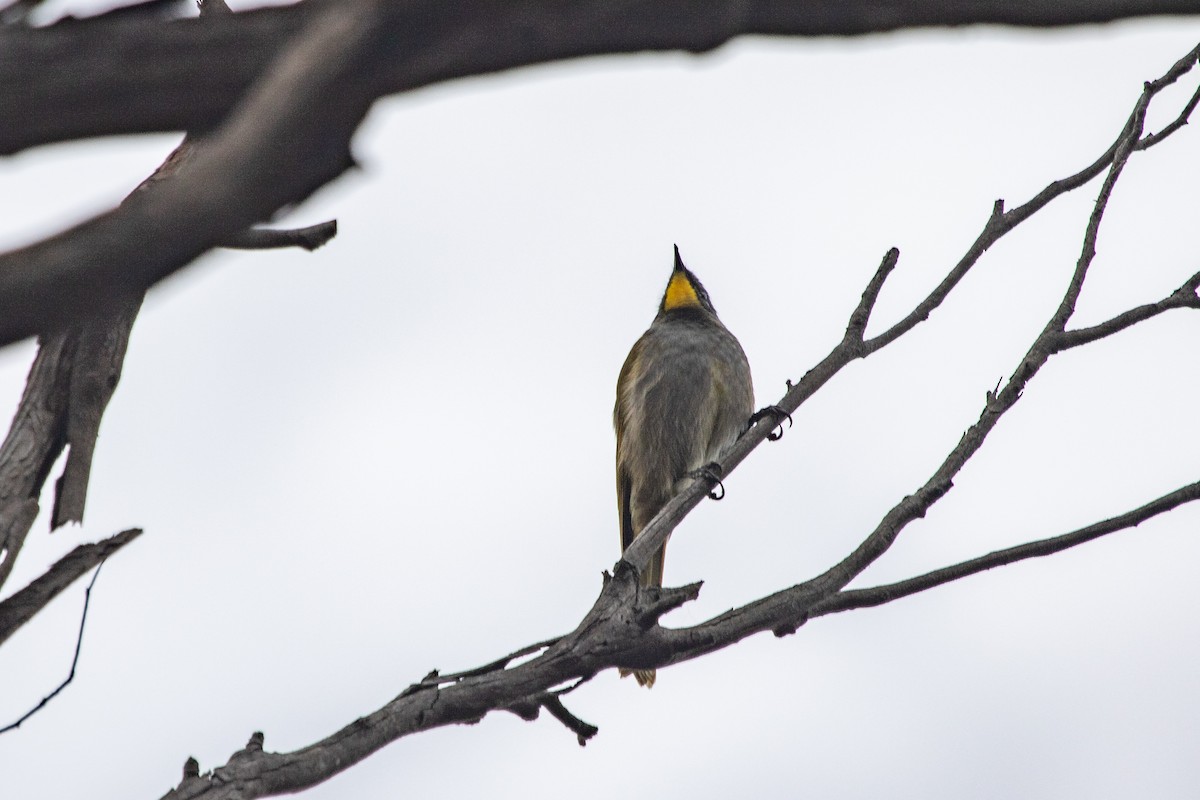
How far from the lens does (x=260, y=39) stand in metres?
1.45

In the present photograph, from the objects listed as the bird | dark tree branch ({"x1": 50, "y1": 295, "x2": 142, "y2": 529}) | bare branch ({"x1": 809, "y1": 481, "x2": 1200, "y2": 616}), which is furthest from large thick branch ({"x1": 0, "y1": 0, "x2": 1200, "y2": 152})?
the bird

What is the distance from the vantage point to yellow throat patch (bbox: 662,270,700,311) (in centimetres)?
861

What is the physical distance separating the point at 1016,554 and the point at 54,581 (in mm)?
2598

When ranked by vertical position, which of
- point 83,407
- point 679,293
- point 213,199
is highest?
point 679,293

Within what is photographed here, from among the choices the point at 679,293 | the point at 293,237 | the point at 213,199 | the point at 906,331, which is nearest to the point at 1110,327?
the point at 906,331

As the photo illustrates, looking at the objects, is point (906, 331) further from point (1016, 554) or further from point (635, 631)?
point (635, 631)

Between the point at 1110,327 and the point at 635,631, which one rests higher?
the point at 1110,327

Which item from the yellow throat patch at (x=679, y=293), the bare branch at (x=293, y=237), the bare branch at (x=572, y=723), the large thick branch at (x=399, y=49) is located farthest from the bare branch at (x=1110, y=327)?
the yellow throat patch at (x=679, y=293)

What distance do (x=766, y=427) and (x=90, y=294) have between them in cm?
336

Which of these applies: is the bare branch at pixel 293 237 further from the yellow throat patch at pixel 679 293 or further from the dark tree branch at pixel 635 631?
the yellow throat patch at pixel 679 293

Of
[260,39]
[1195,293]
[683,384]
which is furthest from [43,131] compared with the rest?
[683,384]

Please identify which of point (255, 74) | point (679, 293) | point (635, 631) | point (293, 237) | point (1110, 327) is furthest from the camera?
point (679, 293)

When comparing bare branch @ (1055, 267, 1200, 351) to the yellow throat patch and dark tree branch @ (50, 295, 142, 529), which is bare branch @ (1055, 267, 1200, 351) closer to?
dark tree branch @ (50, 295, 142, 529)

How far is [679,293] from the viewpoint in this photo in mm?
8711
